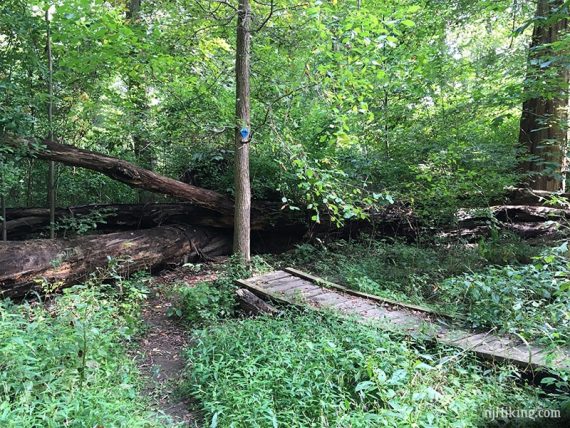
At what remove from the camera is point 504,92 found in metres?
6.95

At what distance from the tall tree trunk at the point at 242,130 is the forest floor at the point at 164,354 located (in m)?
0.98

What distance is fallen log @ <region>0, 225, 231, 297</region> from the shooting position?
17.3ft

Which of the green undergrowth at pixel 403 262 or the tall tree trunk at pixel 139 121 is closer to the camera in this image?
the green undergrowth at pixel 403 262

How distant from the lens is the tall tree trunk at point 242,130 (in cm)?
632

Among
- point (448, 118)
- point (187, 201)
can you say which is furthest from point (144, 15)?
point (448, 118)

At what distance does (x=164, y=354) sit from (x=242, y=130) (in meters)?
3.58

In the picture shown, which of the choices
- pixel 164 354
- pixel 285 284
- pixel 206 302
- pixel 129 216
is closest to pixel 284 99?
pixel 285 284

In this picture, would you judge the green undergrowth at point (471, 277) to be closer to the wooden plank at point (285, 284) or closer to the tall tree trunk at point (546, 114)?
the wooden plank at point (285, 284)

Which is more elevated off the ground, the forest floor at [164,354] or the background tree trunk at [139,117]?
the background tree trunk at [139,117]

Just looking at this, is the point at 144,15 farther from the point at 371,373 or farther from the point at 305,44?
the point at 371,373

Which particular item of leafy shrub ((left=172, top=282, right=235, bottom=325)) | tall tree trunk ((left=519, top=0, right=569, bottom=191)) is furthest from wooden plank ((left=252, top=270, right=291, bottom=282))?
tall tree trunk ((left=519, top=0, right=569, bottom=191))

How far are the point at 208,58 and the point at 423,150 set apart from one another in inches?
176

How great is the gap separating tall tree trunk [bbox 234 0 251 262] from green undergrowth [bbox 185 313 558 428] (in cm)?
271

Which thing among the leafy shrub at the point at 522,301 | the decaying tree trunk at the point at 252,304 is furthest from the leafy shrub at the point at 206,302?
the leafy shrub at the point at 522,301
